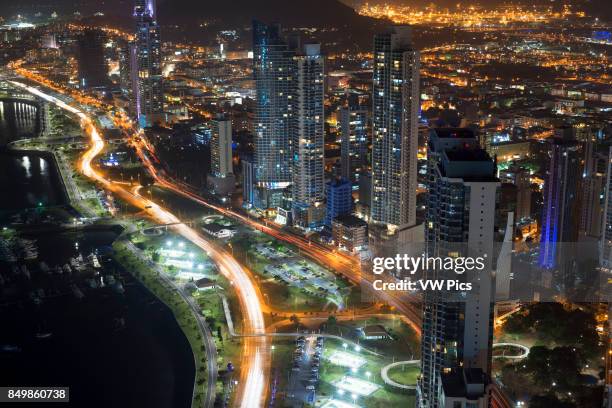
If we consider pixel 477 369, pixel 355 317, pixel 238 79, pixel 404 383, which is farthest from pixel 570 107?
pixel 477 369

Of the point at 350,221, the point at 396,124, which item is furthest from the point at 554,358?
the point at 396,124

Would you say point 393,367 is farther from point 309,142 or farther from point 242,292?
point 309,142

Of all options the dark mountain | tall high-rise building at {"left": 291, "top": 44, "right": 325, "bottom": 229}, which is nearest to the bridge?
the dark mountain

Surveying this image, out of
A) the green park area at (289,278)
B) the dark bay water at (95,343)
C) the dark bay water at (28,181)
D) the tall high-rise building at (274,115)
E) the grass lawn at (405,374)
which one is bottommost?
the dark bay water at (95,343)

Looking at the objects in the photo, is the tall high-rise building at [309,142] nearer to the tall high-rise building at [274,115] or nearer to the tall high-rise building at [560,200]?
the tall high-rise building at [274,115]

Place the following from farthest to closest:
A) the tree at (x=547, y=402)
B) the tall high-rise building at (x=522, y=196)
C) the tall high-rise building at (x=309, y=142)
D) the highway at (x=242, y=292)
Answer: the tall high-rise building at (x=309, y=142)
the tall high-rise building at (x=522, y=196)
the highway at (x=242, y=292)
the tree at (x=547, y=402)

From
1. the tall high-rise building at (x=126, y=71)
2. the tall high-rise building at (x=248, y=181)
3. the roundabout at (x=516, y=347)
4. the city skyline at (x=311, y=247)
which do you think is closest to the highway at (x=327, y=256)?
A: the city skyline at (x=311, y=247)
